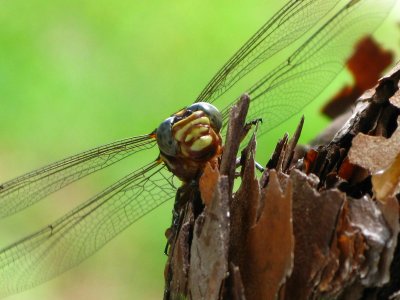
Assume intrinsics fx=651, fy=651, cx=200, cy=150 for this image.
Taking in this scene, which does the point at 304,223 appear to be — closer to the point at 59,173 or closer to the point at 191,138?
the point at 191,138

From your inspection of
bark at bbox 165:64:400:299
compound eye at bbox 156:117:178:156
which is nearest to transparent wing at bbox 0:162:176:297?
compound eye at bbox 156:117:178:156

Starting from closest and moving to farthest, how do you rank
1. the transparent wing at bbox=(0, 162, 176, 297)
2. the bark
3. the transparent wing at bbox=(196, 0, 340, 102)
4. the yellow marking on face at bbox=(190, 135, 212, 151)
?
the bark
the yellow marking on face at bbox=(190, 135, 212, 151)
the transparent wing at bbox=(196, 0, 340, 102)
the transparent wing at bbox=(0, 162, 176, 297)

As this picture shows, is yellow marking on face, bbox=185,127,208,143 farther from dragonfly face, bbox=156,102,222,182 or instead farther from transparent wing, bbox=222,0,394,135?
transparent wing, bbox=222,0,394,135

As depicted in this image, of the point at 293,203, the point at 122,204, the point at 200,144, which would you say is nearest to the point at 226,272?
the point at 293,203

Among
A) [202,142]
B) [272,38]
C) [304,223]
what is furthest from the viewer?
[272,38]

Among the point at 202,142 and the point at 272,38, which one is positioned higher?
the point at 272,38

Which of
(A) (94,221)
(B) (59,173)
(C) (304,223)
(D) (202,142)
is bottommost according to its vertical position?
(C) (304,223)

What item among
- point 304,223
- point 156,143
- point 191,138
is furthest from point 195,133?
point 304,223

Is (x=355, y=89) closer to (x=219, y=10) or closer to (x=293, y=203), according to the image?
(x=293, y=203)
